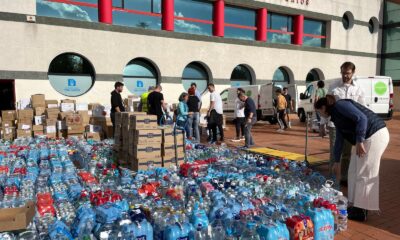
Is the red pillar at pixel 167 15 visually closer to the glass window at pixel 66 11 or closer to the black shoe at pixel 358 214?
the glass window at pixel 66 11

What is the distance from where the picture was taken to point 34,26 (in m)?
13.1

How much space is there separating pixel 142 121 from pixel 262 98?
1134cm

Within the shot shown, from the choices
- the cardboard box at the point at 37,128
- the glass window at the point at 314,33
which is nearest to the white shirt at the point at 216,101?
the cardboard box at the point at 37,128

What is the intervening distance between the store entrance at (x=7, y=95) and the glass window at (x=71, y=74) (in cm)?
166

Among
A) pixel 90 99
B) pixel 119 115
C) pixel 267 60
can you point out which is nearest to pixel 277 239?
pixel 119 115

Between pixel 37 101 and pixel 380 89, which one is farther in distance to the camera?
pixel 380 89

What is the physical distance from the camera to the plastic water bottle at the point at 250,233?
10.5 ft

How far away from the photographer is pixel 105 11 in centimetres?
1465

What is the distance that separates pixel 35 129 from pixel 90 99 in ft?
12.2

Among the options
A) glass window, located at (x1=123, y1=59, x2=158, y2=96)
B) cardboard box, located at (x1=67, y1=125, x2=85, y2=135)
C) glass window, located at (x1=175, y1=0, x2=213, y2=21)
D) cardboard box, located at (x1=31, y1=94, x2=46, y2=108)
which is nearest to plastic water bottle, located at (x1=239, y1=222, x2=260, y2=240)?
cardboard box, located at (x1=67, y1=125, x2=85, y2=135)

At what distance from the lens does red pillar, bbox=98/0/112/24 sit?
14.6m

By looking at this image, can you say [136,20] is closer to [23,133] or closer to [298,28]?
[23,133]

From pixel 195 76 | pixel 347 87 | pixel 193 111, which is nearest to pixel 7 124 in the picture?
pixel 193 111

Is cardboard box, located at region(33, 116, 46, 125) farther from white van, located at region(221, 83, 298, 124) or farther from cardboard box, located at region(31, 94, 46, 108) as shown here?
white van, located at region(221, 83, 298, 124)
